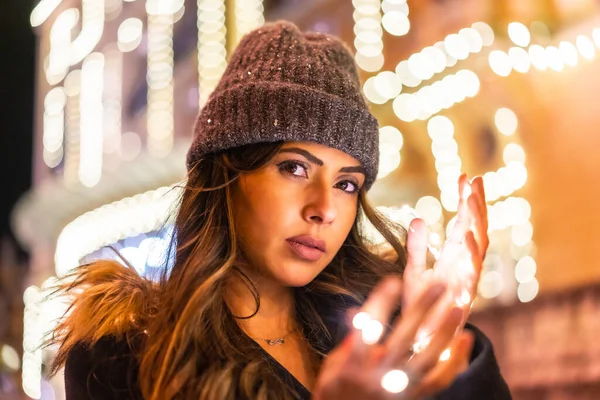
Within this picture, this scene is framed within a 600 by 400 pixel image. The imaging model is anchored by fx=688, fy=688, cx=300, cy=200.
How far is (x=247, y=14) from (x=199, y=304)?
5.52 m

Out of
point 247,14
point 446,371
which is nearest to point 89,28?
point 247,14

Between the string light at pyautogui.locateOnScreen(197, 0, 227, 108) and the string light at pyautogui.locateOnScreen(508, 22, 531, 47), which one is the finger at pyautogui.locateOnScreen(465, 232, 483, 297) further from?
the string light at pyautogui.locateOnScreen(197, 0, 227, 108)

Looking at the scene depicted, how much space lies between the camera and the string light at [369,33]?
5.77 meters

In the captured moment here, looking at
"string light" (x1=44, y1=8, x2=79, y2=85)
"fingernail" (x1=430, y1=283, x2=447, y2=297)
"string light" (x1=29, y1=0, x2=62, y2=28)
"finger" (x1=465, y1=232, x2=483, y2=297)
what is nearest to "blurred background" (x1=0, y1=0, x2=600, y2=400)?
"finger" (x1=465, y1=232, x2=483, y2=297)

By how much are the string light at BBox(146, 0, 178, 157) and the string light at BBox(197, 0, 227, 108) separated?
1.16 m

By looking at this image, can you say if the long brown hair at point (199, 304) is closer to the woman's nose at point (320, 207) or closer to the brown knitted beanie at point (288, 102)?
the brown knitted beanie at point (288, 102)

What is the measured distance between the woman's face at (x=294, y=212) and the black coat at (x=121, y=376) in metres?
0.24

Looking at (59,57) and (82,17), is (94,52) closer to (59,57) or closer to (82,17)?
(82,17)

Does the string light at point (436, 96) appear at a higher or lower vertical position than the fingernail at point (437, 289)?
higher

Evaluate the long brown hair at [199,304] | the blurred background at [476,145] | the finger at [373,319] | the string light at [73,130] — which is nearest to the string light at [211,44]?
the blurred background at [476,145]

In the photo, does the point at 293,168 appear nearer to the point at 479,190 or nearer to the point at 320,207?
the point at 320,207

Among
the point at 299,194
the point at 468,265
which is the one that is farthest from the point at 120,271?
the point at 468,265

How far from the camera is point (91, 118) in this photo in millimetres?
9750

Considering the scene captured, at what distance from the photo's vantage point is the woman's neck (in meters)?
1.77
